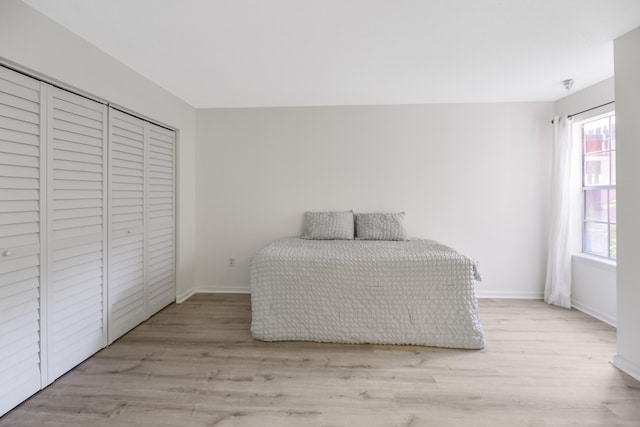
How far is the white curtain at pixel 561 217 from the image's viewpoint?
2938 millimetres

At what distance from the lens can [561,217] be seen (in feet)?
9.77

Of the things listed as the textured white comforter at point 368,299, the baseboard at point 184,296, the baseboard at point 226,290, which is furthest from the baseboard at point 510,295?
the baseboard at point 184,296

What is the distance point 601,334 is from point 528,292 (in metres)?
0.85

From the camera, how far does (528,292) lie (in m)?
3.25

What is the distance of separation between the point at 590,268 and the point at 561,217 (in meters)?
0.55

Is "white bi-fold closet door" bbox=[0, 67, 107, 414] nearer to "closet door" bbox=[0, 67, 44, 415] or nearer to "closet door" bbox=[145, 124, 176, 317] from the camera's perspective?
"closet door" bbox=[0, 67, 44, 415]

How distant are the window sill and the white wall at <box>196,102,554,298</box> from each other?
315 millimetres

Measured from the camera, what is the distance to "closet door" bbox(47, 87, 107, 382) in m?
1.77

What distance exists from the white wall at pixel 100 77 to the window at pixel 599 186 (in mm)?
4188

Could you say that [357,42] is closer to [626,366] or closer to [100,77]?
[100,77]

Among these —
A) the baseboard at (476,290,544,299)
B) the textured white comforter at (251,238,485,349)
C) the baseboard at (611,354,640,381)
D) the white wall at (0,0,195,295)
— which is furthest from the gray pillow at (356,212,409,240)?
the white wall at (0,0,195,295)

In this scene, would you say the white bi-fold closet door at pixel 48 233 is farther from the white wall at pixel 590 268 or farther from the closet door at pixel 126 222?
the white wall at pixel 590 268

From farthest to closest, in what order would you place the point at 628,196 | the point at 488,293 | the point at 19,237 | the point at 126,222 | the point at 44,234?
the point at 488,293 < the point at 126,222 < the point at 628,196 < the point at 44,234 < the point at 19,237

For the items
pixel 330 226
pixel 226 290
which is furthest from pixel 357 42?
pixel 226 290
